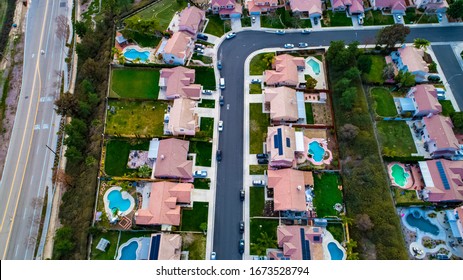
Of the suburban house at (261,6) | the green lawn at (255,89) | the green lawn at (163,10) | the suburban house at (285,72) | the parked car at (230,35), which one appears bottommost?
the green lawn at (255,89)

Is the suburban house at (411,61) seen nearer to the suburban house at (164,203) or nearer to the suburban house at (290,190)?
the suburban house at (290,190)

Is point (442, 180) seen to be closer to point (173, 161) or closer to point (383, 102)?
point (383, 102)

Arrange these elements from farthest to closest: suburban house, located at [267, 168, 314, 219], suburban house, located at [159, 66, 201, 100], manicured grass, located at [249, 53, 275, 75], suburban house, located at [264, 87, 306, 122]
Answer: manicured grass, located at [249, 53, 275, 75] → suburban house, located at [159, 66, 201, 100] → suburban house, located at [264, 87, 306, 122] → suburban house, located at [267, 168, 314, 219]

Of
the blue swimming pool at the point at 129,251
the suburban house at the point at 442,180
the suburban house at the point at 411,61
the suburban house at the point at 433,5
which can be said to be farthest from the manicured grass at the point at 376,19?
the blue swimming pool at the point at 129,251

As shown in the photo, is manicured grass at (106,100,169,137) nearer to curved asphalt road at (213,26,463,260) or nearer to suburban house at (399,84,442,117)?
curved asphalt road at (213,26,463,260)

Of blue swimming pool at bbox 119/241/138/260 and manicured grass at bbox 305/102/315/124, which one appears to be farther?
manicured grass at bbox 305/102/315/124

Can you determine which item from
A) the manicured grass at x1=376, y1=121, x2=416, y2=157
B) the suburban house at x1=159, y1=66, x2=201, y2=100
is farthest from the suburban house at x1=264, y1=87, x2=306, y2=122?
the manicured grass at x1=376, y1=121, x2=416, y2=157
